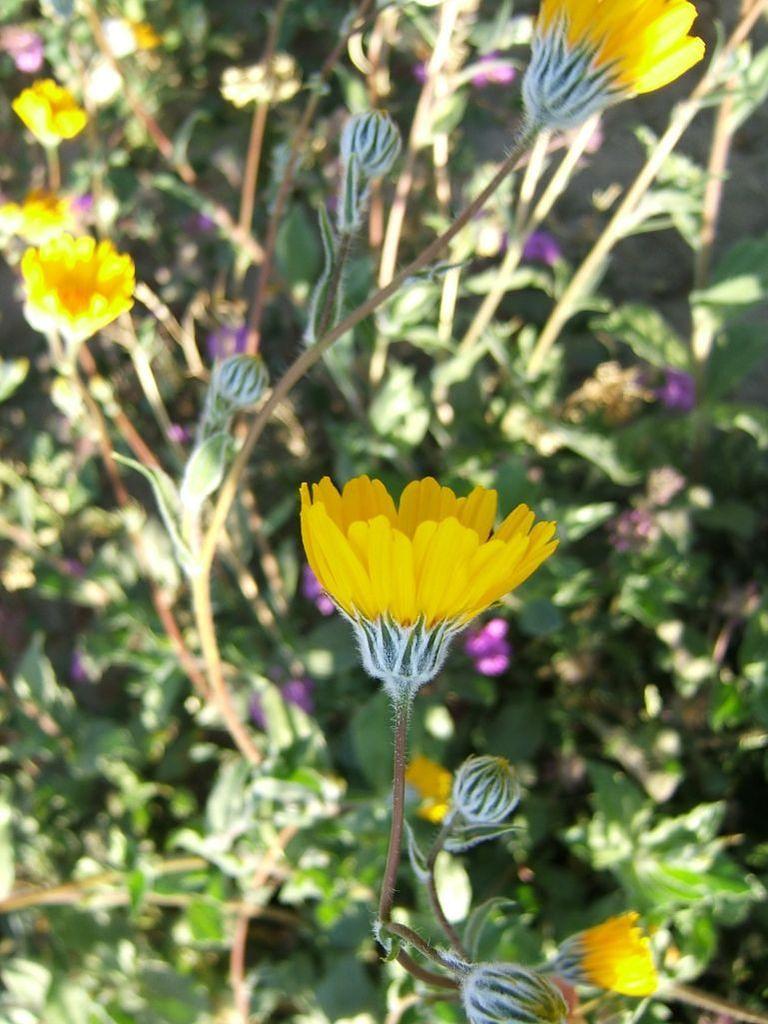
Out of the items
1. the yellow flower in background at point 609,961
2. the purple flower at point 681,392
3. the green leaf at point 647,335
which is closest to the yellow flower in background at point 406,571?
the yellow flower in background at point 609,961

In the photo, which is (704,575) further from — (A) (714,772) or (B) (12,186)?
(B) (12,186)

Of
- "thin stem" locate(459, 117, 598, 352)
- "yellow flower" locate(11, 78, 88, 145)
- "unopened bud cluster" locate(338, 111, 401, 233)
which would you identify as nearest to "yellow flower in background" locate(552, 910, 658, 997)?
"unopened bud cluster" locate(338, 111, 401, 233)

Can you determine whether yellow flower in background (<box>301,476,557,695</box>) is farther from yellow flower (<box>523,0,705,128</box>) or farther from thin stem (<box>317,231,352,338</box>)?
yellow flower (<box>523,0,705,128</box>)

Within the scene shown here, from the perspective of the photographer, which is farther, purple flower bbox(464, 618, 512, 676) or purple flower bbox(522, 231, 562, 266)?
purple flower bbox(522, 231, 562, 266)

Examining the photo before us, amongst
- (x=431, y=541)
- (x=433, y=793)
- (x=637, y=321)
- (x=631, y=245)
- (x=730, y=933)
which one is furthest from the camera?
(x=631, y=245)

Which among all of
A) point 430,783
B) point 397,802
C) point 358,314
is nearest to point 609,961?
point 397,802

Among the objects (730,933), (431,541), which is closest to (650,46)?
(431,541)
